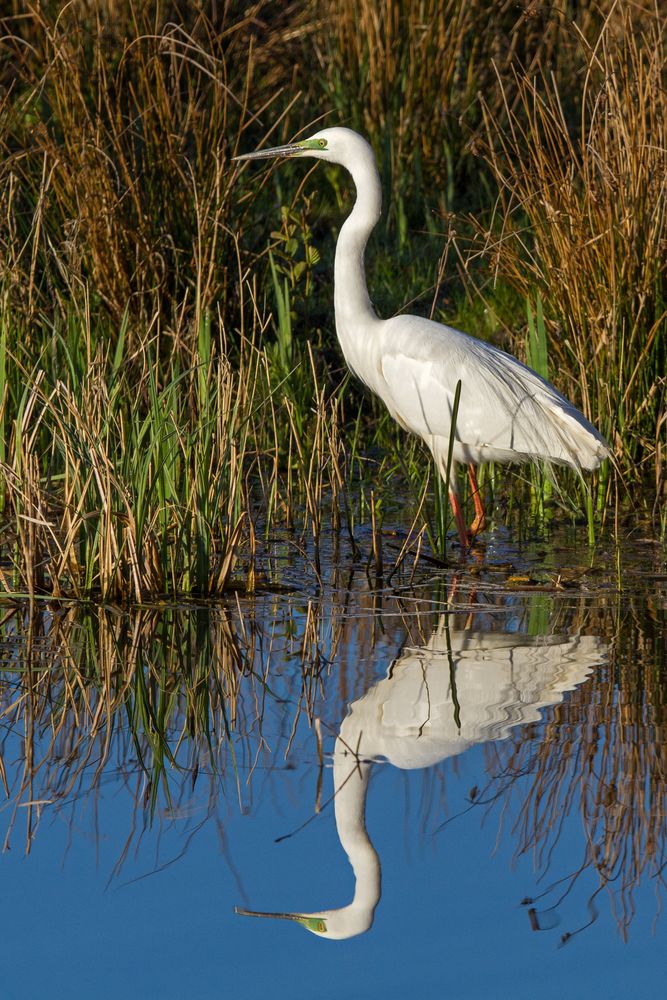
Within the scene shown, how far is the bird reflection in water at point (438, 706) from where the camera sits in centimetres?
277

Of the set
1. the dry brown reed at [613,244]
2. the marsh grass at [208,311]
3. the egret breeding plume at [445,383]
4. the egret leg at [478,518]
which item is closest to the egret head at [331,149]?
the egret breeding plume at [445,383]

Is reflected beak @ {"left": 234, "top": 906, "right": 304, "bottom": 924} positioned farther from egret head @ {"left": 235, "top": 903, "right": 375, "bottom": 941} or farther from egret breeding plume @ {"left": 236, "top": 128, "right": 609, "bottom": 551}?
egret breeding plume @ {"left": 236, "top": 128, "right": 609, "bottom": 551}

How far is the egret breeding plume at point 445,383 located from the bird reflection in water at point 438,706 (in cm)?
124

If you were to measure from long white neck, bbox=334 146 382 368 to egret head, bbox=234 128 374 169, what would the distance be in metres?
0.04

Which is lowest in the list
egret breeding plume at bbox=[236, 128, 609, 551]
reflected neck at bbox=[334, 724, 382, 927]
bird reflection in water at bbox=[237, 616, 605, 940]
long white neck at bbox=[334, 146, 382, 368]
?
reflected neck at bbox=[334, 724, 382, 927]

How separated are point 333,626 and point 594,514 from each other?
174cm

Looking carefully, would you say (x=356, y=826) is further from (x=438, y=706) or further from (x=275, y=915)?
(x=438, y=706)

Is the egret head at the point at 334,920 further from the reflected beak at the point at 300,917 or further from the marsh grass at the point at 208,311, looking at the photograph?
the marsh grass at the point at 208,311

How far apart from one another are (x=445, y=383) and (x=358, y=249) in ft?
2.35

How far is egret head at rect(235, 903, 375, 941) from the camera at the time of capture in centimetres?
243

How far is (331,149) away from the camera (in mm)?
5727

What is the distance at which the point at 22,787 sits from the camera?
300cm

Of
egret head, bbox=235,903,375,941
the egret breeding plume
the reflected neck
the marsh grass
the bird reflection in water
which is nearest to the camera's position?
egret head, bbox=235,903,375,941

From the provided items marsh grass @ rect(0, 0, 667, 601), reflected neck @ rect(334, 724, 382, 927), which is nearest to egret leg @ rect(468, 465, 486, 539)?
marsh grass @ rect(0, 0, 667, 601)
